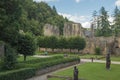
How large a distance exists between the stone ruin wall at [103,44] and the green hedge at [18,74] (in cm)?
3600

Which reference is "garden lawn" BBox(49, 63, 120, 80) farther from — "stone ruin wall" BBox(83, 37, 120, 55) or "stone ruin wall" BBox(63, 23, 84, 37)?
"stone ruin wall" BBox(63, 23, 84, 37)

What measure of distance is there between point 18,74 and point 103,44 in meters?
40.1

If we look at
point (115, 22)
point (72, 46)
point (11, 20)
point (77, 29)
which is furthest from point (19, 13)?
point (115, 22)

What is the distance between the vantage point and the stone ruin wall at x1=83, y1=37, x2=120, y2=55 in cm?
6094

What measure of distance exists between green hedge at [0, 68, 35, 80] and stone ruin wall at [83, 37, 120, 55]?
36.0 m

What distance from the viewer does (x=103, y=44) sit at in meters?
62.2

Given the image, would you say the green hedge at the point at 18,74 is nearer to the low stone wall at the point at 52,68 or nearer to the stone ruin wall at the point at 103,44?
the low stone wall at the point at 52,68

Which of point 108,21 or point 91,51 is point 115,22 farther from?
point 91,51

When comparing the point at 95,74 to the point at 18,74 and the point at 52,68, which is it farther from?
the point at 18,74

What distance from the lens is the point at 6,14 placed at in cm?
3017

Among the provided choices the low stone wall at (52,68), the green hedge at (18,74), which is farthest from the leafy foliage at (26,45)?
the green hedge at (18,74)

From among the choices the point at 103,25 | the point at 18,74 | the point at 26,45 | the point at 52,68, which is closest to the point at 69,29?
the point at 103,25

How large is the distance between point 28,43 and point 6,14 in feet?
22.5

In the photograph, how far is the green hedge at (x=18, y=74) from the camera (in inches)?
893
